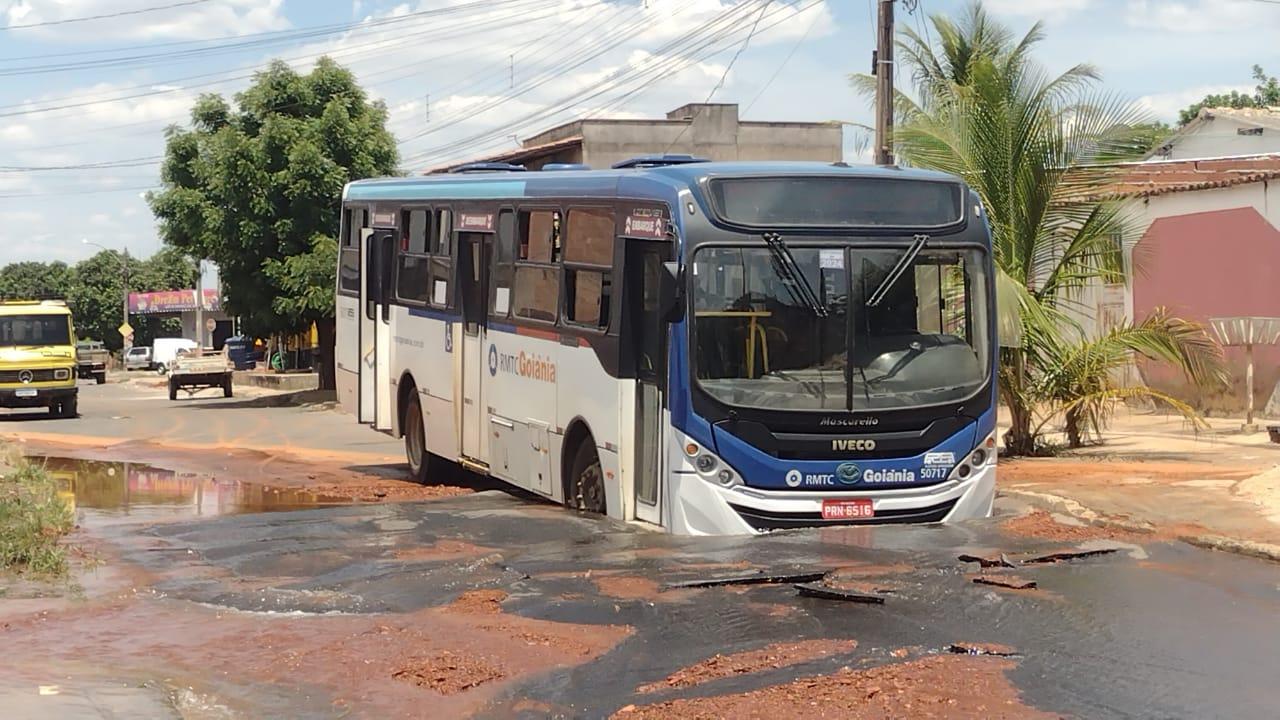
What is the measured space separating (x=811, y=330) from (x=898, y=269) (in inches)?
33.3

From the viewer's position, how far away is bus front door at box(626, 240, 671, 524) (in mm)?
11828

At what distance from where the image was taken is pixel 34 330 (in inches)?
1373

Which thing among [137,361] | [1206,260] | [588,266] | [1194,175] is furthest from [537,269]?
[137,361]

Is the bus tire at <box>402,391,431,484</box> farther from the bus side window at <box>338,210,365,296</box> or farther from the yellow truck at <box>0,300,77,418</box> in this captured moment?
the yellow truck at <box>0,300,77,418</box>

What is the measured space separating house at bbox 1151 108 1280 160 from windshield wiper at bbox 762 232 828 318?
29655mm

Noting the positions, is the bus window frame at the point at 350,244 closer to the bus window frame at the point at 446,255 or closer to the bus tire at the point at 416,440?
the bus tire at the point at 416,440

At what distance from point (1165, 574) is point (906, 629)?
2.55 metres

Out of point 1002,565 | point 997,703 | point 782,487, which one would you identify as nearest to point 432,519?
point 782,487

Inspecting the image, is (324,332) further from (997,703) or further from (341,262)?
(997,703)

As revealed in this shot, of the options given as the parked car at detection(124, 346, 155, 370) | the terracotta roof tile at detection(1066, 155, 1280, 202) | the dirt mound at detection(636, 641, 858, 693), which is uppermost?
the terracotta roof tile at detection(1066, 155, 1280, 202)

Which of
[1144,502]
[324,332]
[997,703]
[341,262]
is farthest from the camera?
[324,332]

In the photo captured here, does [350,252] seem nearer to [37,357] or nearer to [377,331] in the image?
[377,331]

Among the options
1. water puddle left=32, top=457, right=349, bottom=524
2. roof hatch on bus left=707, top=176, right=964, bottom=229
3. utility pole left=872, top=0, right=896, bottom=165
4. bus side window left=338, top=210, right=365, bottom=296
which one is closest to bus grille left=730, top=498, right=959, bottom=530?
roof hatch on bus left=707, top=176, right=964, bottom=229

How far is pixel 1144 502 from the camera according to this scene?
1359 cm
